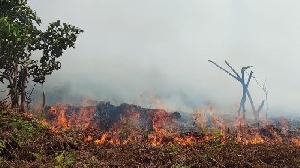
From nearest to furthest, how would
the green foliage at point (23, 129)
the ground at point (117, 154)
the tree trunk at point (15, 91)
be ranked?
1. the ground at point (117, 154)
2. the green foliage at point (23, 129)
3. the tree trunk at point (15, 91)

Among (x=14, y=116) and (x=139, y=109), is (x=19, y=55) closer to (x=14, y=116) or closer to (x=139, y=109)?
(x=14, y=116)

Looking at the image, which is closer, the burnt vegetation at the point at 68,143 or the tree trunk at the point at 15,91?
the burnt vegetation at the point at 68,143

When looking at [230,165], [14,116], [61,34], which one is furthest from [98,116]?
[230,165]

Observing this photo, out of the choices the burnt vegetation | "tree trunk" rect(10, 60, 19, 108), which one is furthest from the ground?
"tree trunk" rect(10, 60, 19, 108)

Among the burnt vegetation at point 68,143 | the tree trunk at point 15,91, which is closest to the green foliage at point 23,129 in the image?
the burnt vegetation at point 68,143

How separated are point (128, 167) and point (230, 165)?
348cm

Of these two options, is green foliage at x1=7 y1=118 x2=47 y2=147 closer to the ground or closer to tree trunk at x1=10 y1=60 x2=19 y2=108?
the ground

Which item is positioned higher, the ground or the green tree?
the green tree

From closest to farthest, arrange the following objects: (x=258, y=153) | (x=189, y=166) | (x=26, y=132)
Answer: (x=189, y=166)
(x=258, y=153)
(x=26, y=132)

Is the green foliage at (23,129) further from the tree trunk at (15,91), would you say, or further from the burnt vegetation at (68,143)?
the tree trunk at (15,91)

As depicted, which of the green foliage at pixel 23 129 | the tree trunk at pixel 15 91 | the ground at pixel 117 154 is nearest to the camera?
the ground at pixel 117 154

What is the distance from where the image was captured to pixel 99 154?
14086 mm

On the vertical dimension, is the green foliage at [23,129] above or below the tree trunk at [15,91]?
below

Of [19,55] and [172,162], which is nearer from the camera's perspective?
[172,162]
